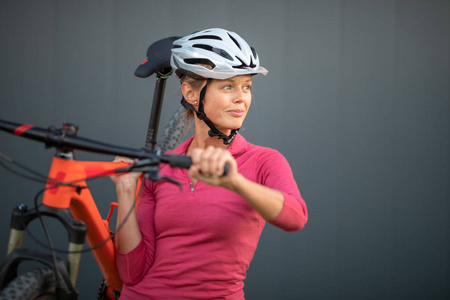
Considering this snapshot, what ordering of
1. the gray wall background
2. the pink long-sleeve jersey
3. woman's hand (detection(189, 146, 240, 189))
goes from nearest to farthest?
woman's hand (detection(189, 146, 240, 189)) < the pink long-sleeve jersey < the gray wall background

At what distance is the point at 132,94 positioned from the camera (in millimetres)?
3406

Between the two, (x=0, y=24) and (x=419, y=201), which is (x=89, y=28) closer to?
(x=0, y=24)

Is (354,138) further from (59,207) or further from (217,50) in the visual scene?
(59,207)

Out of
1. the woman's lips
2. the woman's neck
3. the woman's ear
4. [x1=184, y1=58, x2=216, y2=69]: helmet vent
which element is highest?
[x1=184, y1=58, x2=216, y2=69]: helmet vent

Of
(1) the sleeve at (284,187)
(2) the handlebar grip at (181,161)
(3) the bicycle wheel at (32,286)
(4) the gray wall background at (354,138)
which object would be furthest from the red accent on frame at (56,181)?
(4) the gray wall background at (354,138)

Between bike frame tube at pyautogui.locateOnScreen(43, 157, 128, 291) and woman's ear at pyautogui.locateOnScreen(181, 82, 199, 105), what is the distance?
404 millimetres

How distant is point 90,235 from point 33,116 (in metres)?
1.96

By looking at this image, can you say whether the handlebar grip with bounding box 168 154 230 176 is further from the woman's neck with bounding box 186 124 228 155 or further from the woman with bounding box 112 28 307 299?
the woman's neck with bounding box 186 124 228 155

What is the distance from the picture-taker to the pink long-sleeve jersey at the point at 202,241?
170cm

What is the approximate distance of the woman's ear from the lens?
187 cm

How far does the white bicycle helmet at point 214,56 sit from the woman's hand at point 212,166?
2.11 ft

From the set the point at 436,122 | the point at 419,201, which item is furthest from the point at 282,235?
the point at 436,122

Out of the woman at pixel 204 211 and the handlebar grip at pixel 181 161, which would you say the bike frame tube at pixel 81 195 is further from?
the handlebar grip at pixel 181 161

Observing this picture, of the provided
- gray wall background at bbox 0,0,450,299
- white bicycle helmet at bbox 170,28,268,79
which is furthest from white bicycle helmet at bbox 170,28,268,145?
gray wall background at bbox 0,0,450,299
